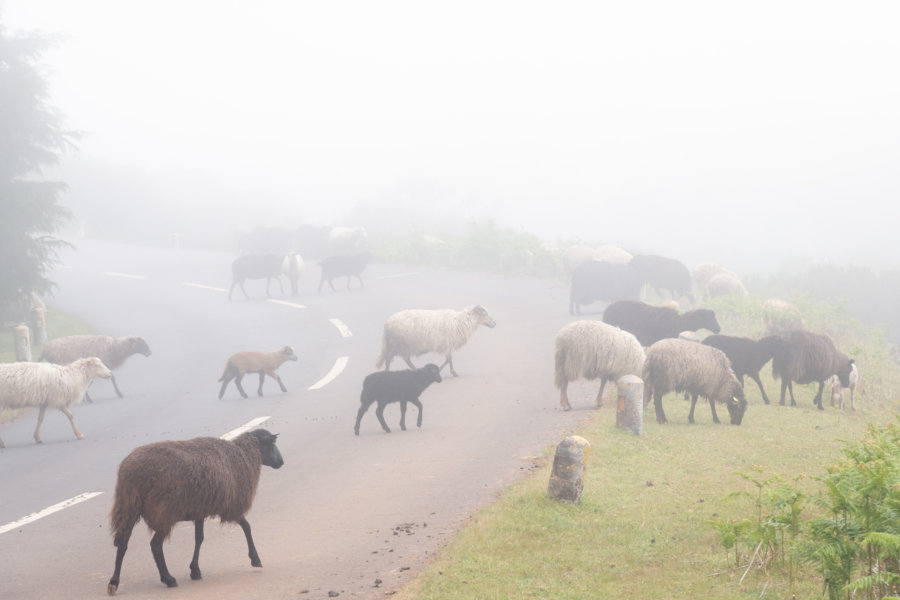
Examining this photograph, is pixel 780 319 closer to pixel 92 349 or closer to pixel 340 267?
pixel 340 267

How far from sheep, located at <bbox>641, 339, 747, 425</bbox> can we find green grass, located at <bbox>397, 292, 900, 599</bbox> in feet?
1.37

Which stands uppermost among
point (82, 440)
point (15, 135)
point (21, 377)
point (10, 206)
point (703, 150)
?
point (703, 150)

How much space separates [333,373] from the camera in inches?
810

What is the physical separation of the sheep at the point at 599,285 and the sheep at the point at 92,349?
13670mm

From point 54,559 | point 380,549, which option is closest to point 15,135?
point 54,559

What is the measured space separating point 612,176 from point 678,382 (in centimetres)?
8885

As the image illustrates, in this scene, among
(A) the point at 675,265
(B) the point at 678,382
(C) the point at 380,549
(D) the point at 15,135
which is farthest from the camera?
(A) the point at 675,265

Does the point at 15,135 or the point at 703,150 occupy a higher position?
the point at 703,150

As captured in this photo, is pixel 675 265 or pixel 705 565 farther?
pixel 675 265

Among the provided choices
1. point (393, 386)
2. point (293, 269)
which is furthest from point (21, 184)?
point (393, 386)

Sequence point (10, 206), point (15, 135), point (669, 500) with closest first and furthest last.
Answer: point (669, 500) < point (10, 206) < point (15, 135)

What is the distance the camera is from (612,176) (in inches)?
3947

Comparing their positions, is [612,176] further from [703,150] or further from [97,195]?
[97,195]

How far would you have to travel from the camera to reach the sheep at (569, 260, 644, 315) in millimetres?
27172
